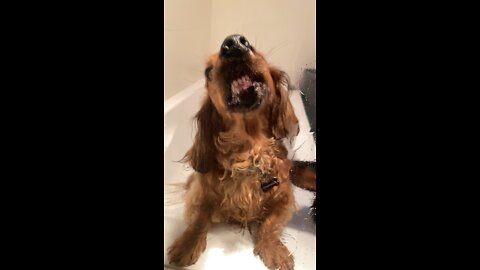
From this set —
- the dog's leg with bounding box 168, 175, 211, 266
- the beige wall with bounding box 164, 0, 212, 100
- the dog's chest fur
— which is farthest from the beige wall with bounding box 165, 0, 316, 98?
the dog's leg with bounding box 168, 175, 211, 266

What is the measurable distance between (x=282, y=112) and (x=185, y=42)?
38 cm

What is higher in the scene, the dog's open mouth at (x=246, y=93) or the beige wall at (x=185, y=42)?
the beige wall at (x=185, y=42)

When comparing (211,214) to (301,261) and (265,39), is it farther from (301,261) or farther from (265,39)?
(265,39)

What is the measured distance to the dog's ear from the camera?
1.35 meters

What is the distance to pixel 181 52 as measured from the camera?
1.37m

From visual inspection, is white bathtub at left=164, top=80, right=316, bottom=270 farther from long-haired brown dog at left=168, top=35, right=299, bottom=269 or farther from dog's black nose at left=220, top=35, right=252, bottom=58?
dog's black nose at left=220, top=35, right=252, bottom=58

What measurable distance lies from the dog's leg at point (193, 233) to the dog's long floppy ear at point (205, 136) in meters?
0.09

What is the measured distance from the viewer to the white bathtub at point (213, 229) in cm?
135

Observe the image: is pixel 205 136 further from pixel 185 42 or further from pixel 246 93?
pixel 185 42

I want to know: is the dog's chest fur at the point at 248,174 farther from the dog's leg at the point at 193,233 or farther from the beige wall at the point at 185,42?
the beige wall at the point at 185,42

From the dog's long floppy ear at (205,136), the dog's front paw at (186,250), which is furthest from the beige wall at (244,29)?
the dog's front paw at (186,250)

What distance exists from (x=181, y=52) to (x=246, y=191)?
1.64ft

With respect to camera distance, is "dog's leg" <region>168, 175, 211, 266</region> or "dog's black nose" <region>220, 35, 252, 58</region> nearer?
"dog's black nose" <region>220, 35, 252, 58</region>

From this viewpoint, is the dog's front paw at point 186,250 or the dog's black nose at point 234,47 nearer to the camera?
the dog's black nose at point 234,47
